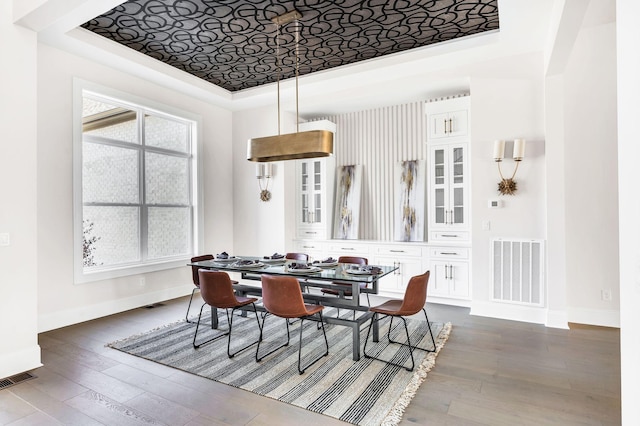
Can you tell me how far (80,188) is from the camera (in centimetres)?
425

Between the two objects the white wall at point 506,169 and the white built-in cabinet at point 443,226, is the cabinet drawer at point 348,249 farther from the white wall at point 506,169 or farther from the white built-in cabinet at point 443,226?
the white wall at point 506,169

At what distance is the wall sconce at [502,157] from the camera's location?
13.5 feet

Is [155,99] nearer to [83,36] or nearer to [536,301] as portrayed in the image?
[83,36]

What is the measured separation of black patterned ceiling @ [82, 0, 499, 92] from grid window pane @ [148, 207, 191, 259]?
2114mm

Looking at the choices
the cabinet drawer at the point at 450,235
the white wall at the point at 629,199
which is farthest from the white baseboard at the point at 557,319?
the white wall at the point at 629,199

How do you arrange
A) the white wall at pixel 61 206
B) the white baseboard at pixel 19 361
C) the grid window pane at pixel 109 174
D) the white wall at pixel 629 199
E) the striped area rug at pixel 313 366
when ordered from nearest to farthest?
the white wall at pixel 629 199
the striped area rug at pixel 313 366
the white baseboard at pixel 19 361
the white wall at pixel 61 206
the grid window pane at pixel 109 174

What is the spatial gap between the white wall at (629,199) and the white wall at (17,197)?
156 inches

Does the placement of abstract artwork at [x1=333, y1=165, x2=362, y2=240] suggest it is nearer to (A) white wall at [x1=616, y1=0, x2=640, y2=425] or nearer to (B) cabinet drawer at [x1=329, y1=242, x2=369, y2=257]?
(B) cabinet drawer at [x1=329, y1=242, x2=369, y2=257]

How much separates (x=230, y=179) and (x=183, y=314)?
263 centimetres

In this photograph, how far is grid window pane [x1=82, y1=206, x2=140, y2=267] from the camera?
14.7 ft

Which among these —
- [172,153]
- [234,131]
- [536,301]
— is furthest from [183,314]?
[536,301]

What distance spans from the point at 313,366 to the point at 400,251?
270 centimetres

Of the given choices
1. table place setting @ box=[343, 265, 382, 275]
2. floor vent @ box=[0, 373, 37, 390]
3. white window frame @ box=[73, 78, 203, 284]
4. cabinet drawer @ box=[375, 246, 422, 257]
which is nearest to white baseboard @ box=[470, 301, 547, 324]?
cabinet drawer @ box=[375, 246, 422, 257]

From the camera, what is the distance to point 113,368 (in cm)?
302
